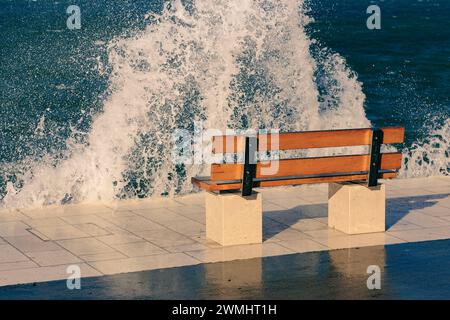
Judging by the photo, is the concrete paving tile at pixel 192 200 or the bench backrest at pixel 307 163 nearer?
the bench backrest at pixel 307 163

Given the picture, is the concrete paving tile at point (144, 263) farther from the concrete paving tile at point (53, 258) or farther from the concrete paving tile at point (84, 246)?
the concrete paving tile at point (84, 246)

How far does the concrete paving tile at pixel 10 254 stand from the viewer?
8484mm

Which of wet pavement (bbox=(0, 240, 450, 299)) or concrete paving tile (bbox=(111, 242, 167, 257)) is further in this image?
concrete paving tile (bbox=(111, 242, 167, 257))

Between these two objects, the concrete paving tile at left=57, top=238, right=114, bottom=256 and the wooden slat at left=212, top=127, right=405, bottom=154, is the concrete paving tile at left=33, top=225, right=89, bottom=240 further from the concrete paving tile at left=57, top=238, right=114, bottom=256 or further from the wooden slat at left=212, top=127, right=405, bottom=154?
the wooden slat at left=212, top=127, right=405, bottom=154

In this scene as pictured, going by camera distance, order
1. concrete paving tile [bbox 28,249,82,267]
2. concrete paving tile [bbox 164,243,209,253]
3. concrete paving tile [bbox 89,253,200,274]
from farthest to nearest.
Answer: concrete paving tile [bbox 164,243,209,253] < concrete paving tile [bbox 28,249,82,267] < concrete paving tile [bbox 89,253,200,274]

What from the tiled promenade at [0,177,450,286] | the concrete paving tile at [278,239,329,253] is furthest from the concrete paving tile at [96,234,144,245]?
the concrete paving tile at [278,239,329,253]

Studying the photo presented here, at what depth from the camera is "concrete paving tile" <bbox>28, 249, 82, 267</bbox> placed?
8.38 m

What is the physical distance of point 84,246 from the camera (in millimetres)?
8914

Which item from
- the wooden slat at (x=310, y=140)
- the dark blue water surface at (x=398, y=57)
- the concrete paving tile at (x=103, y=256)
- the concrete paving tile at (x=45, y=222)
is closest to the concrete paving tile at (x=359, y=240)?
the wooden slat at (x=310, y=140)

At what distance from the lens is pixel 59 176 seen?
11383 mm

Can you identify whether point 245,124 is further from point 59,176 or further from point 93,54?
point 93,54

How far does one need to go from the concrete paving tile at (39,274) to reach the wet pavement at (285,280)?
145 mm
